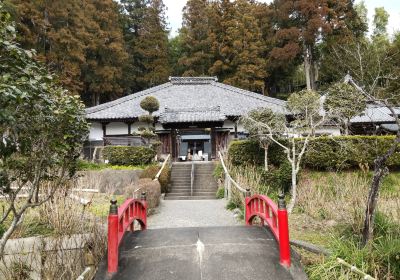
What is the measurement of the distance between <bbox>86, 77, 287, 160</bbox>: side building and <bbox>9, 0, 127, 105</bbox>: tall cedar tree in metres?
3.93

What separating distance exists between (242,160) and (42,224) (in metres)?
9.90

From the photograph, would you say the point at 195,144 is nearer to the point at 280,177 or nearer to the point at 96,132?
the point at 96,132

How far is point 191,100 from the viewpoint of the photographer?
23.1 metres

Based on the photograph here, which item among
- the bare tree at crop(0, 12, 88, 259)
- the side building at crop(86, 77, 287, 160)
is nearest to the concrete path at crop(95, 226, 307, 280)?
the bare tree at crop(0, 12, 88, 259)

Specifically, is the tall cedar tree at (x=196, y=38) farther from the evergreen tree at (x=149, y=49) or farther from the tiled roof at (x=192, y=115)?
the tiled roof at (x=192, y=115)

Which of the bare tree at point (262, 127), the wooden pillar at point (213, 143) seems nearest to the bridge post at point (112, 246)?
the bare tree at point (262, 127)

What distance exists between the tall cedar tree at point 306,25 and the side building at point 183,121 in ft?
22.0

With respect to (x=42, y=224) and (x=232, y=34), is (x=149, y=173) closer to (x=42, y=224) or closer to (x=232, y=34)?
(x=42, y=224)

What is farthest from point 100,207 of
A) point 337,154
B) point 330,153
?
point 337,154

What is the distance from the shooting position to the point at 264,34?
3148cm

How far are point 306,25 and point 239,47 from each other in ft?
19.5

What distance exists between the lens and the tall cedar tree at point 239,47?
93.2 feet

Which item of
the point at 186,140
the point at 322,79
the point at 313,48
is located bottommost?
the point at 186,140

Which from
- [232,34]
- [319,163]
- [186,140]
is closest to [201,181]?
[319,163]
